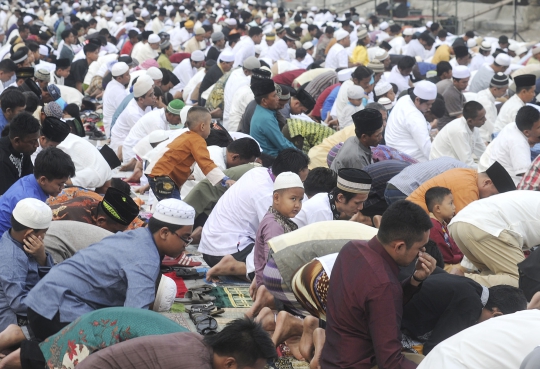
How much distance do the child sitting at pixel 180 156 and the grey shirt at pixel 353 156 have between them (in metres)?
0.94

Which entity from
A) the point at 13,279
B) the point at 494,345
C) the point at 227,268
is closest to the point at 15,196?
the point at 13,279

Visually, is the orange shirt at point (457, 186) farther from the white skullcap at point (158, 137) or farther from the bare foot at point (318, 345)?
the white skullcap at point (158, 137)

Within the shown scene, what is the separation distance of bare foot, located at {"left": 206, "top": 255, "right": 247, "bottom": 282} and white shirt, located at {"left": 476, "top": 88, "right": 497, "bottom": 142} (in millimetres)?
3980

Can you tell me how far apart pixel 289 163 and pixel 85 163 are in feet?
6.00

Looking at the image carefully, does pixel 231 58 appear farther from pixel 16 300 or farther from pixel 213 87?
pixel 16 300

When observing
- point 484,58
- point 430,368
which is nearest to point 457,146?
point 430,368

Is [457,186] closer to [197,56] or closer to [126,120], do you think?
[126,120]

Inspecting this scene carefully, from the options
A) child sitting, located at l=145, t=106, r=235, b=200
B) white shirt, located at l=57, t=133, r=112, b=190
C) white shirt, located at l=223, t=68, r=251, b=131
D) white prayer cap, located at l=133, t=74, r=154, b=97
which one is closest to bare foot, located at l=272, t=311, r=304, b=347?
child sitting, located at l=145, t=106, r=235, b=200

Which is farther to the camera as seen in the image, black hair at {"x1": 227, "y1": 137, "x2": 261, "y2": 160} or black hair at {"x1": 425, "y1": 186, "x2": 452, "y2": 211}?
black hair at {"x1": 227, "y1": 137, "x2": 261, "y2": 160}

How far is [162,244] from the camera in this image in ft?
11.7

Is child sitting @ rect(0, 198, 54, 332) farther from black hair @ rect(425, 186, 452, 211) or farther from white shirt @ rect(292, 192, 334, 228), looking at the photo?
black hair @ rect(425, 186, 452, 211)

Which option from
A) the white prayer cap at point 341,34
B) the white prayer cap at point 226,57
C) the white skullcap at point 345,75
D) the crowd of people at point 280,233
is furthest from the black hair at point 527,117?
the white prayer cap at point 341,34

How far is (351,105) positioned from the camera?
8242 millimetres

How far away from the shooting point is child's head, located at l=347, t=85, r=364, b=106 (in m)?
8.09
